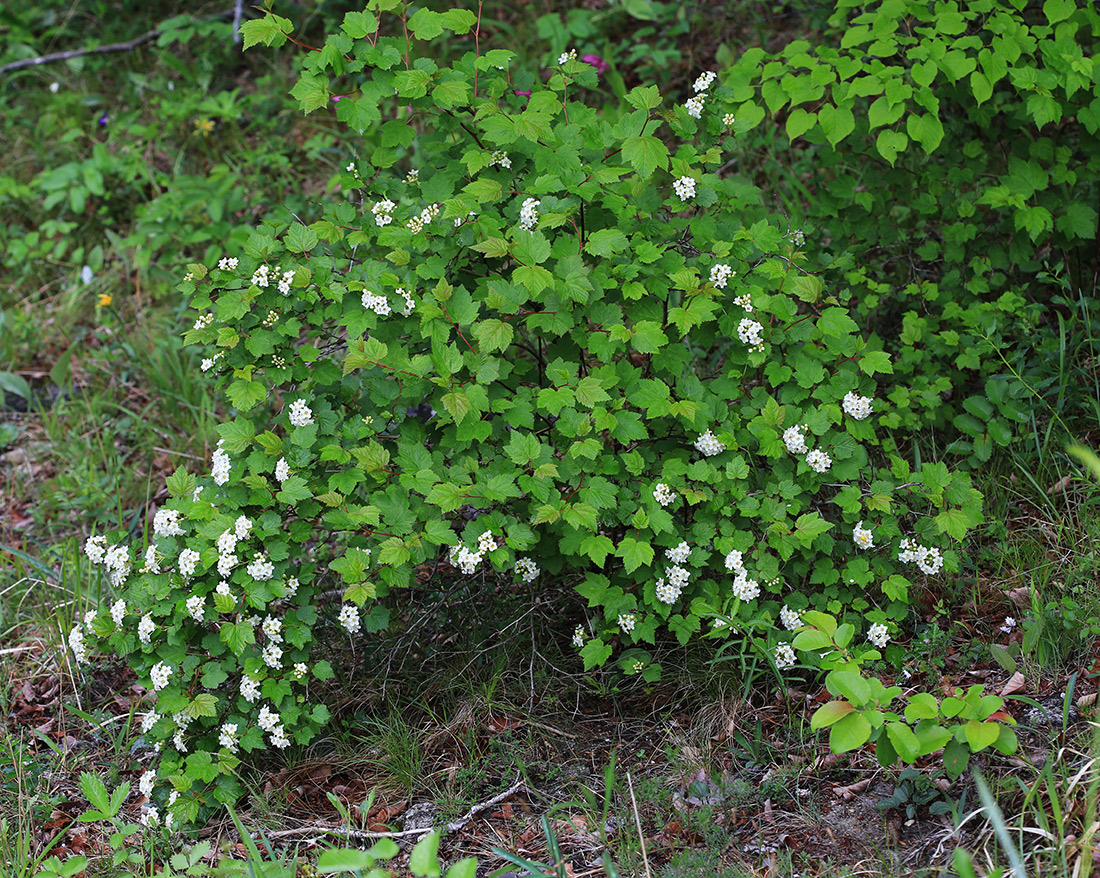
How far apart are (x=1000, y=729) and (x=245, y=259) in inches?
74.4

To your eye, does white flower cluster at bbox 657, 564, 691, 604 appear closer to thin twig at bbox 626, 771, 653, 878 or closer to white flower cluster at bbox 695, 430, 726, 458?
white flower cluster at bbox 695, 430, 726, 458

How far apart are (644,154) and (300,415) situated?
38.1 inches

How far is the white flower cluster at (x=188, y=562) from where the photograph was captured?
212cm

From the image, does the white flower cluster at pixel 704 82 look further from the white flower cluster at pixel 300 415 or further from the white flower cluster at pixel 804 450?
the white flower cluster at pixel 300 415

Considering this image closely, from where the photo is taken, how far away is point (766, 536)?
221cm

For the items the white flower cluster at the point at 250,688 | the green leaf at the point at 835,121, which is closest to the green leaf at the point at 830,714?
the white flower cluster at the point at 250,688

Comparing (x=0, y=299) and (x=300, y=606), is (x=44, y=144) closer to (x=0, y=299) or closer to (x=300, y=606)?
(x=0, y=299)

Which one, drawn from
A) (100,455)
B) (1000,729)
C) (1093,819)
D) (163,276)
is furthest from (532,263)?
(163,276)

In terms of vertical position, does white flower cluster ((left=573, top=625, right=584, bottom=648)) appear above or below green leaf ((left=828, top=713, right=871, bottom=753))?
below

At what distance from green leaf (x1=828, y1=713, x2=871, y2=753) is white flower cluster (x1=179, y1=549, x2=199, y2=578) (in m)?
1.40

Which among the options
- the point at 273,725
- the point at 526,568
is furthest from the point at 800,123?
the point at 273,725

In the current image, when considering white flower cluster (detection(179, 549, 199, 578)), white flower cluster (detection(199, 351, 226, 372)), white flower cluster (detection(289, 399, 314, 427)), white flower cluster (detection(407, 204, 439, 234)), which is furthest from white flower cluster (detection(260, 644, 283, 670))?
white flower cluster (detection(407, 204, 439, 234))

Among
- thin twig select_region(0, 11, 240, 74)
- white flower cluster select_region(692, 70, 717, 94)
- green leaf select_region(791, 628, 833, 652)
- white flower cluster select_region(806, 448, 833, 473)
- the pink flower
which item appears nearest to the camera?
green leaf select_region(791, 628, 833, 652)

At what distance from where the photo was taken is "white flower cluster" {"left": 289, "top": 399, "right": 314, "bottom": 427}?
85.4 inches
